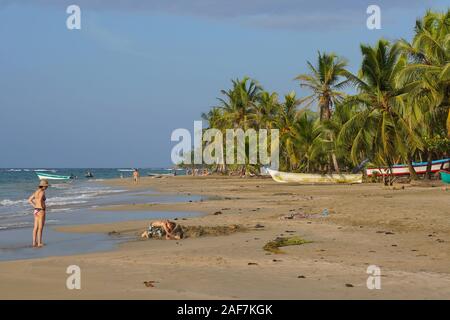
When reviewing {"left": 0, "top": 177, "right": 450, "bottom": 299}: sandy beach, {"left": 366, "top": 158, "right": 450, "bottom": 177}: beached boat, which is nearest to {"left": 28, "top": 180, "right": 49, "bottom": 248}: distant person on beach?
{"left": 0, "top": 177, "right": 450, "bottom": 299}: sandy beach

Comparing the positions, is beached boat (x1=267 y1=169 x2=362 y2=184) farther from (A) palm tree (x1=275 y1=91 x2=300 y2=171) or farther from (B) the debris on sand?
(B) the debris on sand

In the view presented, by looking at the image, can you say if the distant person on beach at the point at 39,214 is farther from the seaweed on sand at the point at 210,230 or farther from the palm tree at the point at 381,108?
the palm tree at the point at 381,108

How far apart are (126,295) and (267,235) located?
6.68 meters

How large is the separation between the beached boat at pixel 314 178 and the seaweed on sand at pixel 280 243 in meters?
31.3

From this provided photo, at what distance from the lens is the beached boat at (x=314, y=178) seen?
4246 cm

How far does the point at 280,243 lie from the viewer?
1123 cm

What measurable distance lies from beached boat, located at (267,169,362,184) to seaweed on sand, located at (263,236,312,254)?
31332 mm

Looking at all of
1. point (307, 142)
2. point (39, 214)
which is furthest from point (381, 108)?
point (39, 214)

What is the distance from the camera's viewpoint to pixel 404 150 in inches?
1350

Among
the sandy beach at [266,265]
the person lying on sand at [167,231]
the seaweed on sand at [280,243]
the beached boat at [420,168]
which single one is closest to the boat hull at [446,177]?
the beached boat at [420,168]

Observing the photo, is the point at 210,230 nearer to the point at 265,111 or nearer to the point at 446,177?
the point at 446,177

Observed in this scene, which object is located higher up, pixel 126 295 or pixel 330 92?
pixel 330 92

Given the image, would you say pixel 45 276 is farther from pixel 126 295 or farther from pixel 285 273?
pixel 285 273
